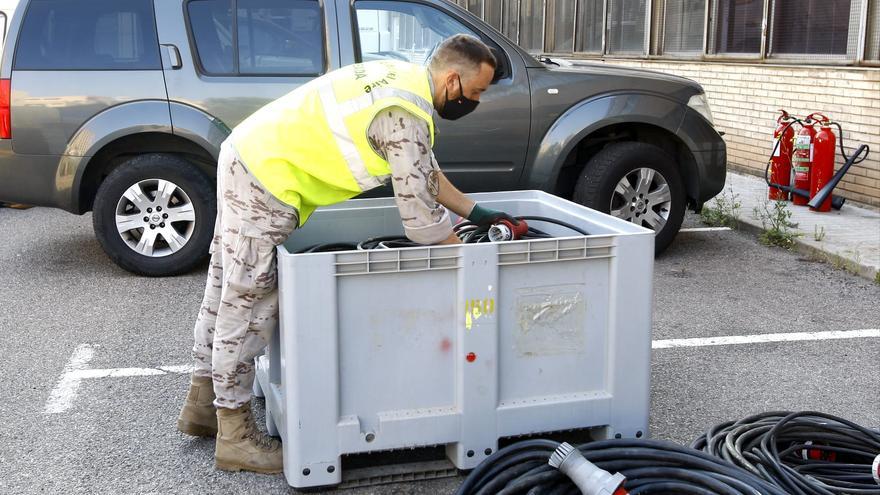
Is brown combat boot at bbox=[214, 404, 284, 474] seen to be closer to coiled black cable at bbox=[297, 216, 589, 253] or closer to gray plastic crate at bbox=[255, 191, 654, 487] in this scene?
gray plastic crate at bbox=[255, 191, 654, 487]

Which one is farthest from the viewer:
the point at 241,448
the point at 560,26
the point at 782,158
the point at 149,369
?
the point at 560,26

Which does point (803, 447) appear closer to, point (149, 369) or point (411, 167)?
point (411, 167)

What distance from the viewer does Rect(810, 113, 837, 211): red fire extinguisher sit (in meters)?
9.26

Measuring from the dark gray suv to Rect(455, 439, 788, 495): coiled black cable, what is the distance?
3925 millimetres

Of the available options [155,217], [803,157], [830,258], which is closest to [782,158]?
[803,157]

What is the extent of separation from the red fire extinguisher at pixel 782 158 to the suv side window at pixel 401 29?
155 inches

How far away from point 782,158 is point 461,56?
6880 mm

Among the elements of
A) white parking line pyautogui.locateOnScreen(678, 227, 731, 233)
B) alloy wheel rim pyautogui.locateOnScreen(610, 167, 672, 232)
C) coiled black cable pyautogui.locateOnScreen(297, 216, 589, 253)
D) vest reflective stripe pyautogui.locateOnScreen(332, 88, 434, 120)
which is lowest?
white parking line pyautogui.locateOnScreen(678, 227, 731, 233)

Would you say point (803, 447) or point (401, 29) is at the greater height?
point (401, 29)

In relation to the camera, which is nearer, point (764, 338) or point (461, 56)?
point (461, 56)

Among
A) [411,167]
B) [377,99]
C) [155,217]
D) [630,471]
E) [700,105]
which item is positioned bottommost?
[630,471]

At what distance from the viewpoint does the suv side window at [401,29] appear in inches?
289

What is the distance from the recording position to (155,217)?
7.20 meters

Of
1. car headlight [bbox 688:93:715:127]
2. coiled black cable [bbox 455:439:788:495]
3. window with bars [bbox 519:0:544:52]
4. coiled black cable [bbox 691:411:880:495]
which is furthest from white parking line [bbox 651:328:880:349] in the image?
window with bars [bbox 519:0:544:52]
